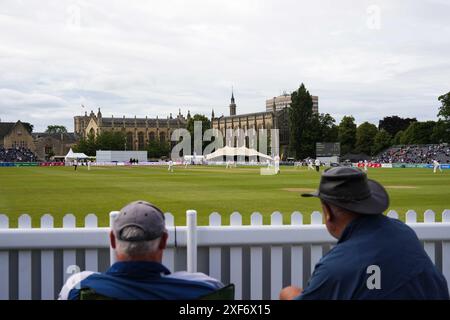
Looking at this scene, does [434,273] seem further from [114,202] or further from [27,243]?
[114,202]

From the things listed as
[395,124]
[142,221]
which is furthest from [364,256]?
[395,124]

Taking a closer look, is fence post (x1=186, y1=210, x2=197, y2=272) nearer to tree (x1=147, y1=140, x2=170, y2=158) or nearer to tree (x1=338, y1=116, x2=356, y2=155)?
tree (x1=338, y1=116, x2=356, y2=155)

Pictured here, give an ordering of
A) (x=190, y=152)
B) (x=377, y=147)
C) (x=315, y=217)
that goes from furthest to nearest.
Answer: (x=190, y=152) → (x=377, y=147) → (x=315, y=217)

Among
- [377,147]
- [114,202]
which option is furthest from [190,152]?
[114,202]

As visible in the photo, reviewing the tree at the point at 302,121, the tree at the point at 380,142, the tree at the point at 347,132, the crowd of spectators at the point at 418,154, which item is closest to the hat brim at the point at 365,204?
the crowd of spectators at the point at 418,154

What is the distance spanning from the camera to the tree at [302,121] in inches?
3723

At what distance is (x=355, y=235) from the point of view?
3182 millimetres

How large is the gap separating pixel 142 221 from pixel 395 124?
417 ft

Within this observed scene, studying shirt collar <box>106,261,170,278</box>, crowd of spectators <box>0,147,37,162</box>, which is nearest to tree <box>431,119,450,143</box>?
crowd of spectators <box>0,147,37,162</box>

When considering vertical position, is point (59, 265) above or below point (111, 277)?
below

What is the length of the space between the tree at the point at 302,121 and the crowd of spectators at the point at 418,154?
13.9 metres

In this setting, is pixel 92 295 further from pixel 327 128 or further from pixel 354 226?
pixel 327 128

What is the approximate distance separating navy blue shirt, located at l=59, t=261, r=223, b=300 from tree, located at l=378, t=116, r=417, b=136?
126m
